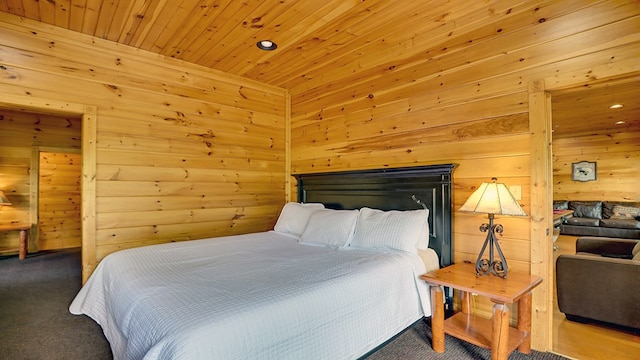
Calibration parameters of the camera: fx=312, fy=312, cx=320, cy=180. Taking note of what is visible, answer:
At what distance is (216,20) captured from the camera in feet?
8.34

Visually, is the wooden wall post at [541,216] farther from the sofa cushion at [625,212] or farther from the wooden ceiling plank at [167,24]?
the sofa cushion at [625,212]

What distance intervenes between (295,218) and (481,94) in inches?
81.9

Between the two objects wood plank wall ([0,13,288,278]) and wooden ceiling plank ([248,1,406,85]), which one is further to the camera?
wood plank wall ([0,13,288,278])

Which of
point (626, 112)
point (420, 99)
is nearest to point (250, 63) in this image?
point (420, 99)

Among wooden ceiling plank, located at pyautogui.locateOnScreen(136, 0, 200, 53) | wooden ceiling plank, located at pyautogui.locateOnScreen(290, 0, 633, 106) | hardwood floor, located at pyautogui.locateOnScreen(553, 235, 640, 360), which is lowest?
hardwood floor, located at pyautogui.locateOnScreen(553, 235, 640, 360)

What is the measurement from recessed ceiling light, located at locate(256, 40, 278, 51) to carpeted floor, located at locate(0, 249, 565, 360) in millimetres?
2688

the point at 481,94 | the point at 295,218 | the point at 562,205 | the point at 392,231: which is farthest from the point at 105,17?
the point at 562,205

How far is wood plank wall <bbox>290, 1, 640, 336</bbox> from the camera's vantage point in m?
1.99

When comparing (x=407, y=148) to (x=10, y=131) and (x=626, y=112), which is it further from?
(x=10, y=131)

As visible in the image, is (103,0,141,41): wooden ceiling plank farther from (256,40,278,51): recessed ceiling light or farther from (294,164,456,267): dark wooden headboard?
(294,164,456,267): dark wooden headboard

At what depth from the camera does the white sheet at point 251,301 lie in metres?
1.27

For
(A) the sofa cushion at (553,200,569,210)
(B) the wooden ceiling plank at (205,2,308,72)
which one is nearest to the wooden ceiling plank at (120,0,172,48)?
(B) the wooden ceiling plank at (205,2,308,72)

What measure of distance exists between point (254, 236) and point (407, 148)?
5.76 feet

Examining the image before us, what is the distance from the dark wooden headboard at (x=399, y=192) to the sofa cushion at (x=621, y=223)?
19.4 feet
